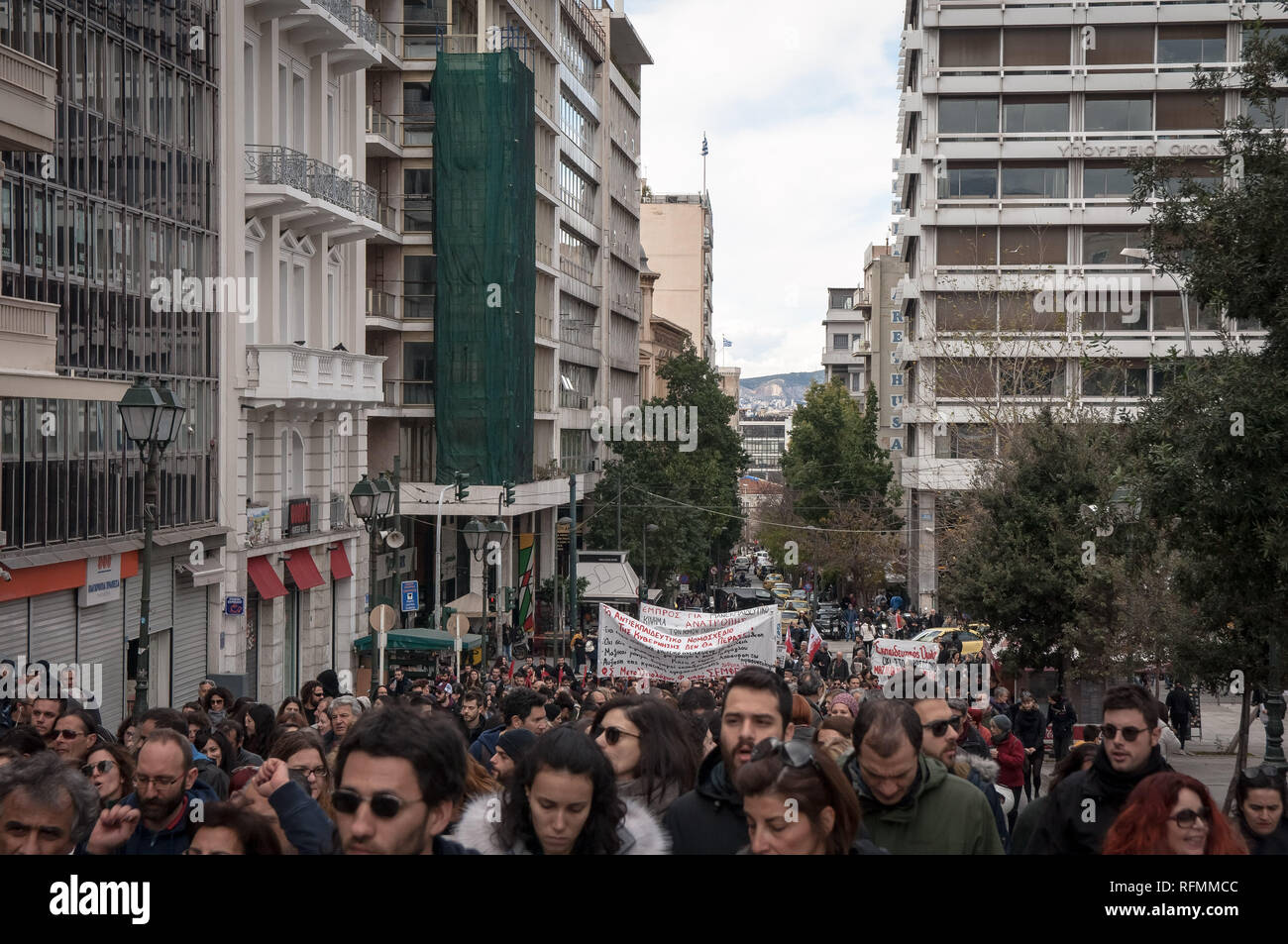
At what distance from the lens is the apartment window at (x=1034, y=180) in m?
59.1

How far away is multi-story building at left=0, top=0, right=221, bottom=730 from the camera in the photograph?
73.5 feet

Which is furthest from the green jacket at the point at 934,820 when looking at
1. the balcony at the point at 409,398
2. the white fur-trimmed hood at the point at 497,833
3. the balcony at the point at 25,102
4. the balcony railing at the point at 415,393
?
the balcony railing at the point at 415,393

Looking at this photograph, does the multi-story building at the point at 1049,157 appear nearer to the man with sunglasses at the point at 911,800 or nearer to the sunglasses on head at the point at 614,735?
the sunglasses on head at the point at 614,735

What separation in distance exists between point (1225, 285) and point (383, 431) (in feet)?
127

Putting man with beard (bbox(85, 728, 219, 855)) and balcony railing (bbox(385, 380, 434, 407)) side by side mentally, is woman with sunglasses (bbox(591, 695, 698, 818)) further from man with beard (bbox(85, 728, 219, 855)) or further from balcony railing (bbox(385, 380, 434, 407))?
balcony railing (bbox(385, 380, 434, 407))

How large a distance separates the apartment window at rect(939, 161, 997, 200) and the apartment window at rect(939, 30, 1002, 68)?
3.67 metres

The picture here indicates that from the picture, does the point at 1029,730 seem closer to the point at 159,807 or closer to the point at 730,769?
the point at 730,769

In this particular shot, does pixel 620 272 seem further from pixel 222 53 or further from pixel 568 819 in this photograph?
pixel 568 819

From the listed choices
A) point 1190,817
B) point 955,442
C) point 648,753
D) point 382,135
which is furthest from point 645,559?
point 1190,817

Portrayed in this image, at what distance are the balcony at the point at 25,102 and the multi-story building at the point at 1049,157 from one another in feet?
130

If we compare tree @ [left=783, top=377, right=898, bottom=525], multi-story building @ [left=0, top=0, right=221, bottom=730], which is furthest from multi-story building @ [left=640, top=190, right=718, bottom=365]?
multi-story building @ [left=0, top=0, right=221, bottom=730]

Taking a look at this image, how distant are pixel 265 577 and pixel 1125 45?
39.9 m

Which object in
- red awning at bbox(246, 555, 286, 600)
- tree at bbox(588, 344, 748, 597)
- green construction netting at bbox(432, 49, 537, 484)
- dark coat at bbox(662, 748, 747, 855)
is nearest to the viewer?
dark coat at bbox(662, 748, 747, 855)

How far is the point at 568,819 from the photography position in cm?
487
